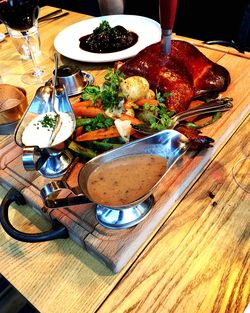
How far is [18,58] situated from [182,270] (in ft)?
5.78

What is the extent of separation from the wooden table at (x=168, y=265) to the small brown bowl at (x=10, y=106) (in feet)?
1.57

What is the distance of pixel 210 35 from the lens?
3461 mm

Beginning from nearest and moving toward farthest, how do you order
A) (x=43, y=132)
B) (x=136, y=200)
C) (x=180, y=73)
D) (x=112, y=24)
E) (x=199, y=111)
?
1. (x=136, y=200)
2. (x=43, y=132)
3. (x=199, y=111)
4. (x=180, y=73)
5. (x=112, y=24)

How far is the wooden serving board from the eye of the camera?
0.88 meters

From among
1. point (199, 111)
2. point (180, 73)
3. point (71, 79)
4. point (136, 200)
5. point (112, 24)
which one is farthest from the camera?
point (112, 24)

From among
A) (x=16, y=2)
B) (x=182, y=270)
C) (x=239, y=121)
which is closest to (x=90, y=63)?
(x=16, y=2)

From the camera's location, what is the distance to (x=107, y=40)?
1.87m

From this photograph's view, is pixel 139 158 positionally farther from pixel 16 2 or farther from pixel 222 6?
pixel 222 6

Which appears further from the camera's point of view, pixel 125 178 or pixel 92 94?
pixel 92 94

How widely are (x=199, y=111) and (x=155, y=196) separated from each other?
1.45 feet

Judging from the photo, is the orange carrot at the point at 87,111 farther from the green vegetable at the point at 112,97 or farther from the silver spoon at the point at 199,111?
the silver spoon at the point at 199,111

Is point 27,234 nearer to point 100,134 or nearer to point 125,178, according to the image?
point 125,178

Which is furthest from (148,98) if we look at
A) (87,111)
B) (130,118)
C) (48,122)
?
Answer: (48,122)

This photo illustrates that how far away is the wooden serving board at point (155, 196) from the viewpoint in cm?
88
